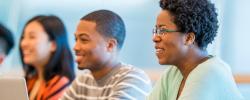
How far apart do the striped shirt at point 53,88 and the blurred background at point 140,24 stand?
0.82 meters

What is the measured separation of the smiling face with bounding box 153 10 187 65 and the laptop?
49cm

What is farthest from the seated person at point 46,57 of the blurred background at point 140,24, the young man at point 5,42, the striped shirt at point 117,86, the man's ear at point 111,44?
the blurred background at point 140,24

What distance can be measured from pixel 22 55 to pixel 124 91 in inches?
41.0

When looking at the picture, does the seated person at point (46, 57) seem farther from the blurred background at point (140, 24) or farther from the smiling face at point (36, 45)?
the blurred background at point (140, 24)

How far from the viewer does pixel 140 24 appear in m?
3.19

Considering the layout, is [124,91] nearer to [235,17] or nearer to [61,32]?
[61,32]

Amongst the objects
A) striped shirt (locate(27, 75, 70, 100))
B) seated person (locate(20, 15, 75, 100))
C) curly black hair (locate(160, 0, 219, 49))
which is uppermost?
curly black hair (locate(160, 0, 219, 49))

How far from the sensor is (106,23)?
204cm

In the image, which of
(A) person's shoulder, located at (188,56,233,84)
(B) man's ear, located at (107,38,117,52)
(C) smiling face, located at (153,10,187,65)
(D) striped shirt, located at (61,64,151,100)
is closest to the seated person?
(D) striped shirt, located at (61,64,151,100)

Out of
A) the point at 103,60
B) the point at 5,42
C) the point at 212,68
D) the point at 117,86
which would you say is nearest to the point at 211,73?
the point at 212,68

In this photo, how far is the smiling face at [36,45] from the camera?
8.50ft

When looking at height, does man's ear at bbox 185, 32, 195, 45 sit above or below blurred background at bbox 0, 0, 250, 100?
above

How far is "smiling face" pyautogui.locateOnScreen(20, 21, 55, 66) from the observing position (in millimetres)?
2592

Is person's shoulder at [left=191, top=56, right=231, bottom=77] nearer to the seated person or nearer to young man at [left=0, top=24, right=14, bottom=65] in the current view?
the seated person
